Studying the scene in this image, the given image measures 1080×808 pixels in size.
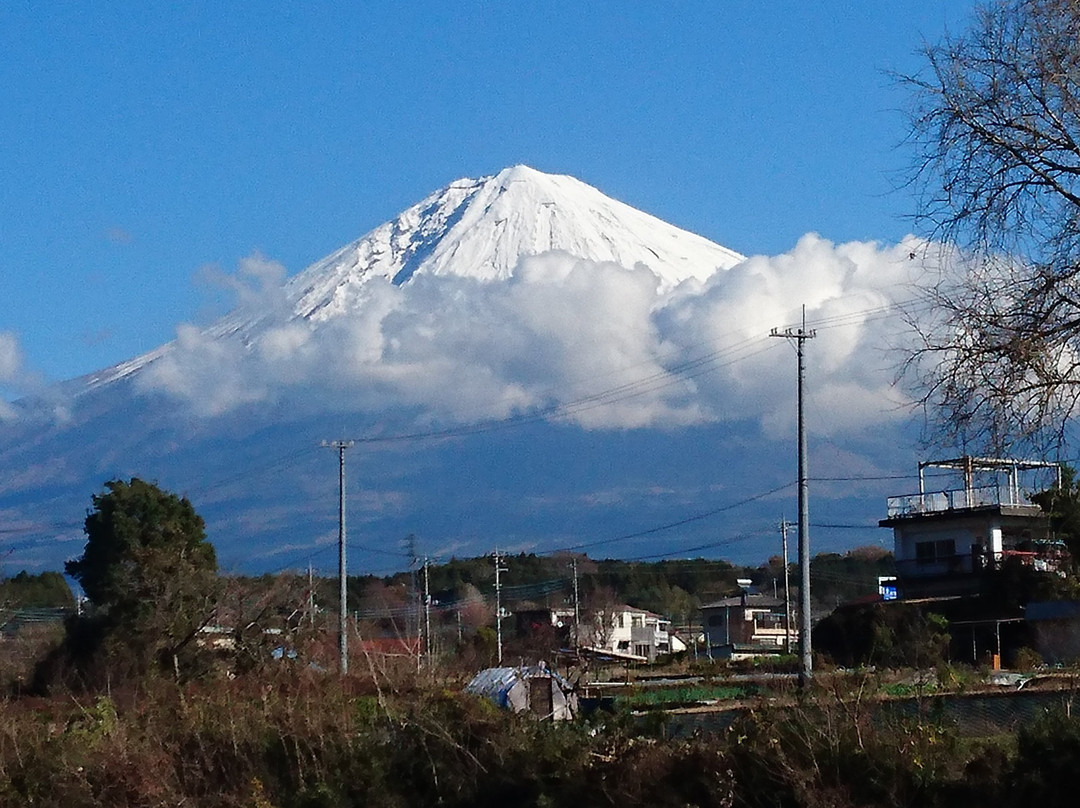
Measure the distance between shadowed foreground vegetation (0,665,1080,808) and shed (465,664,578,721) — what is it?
0.58 meters

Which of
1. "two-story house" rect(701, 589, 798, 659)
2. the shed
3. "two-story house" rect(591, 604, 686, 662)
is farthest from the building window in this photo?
the shed

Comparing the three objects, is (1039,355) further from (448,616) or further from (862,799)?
(448,616)

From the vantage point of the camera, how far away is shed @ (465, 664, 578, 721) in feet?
53.7

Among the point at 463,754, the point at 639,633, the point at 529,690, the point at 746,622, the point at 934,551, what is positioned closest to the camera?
the point at 463,754

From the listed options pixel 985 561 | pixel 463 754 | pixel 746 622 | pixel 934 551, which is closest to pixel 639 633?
pixel 746 622

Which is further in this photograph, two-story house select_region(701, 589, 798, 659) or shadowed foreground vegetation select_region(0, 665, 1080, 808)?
two-story house select_region(701, 589, 798, 659)

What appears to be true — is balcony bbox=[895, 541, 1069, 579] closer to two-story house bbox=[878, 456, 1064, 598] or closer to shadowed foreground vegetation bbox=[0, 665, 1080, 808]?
two-story house bbox=[878, 456, 1064, 598]

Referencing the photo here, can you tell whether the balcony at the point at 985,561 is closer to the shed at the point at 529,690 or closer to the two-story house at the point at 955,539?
the two-story house at the point at 955,539

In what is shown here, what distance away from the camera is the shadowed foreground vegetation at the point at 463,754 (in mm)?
12867

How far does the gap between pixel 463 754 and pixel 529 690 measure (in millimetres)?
1211

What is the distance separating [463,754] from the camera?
1577cm

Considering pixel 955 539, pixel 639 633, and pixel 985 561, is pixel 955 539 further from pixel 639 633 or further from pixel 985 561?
pixel 639 633

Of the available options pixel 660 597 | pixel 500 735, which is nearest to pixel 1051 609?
pixel 500 735

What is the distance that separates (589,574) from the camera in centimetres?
11162
